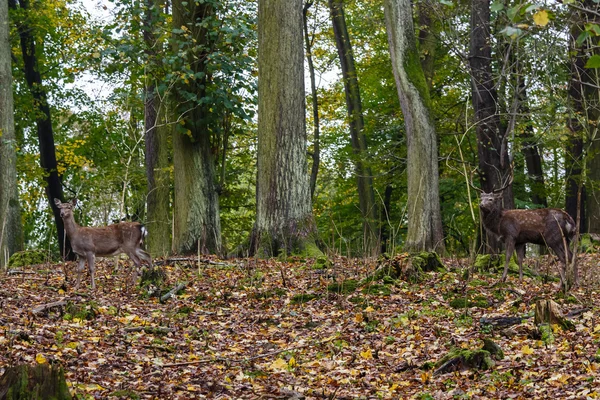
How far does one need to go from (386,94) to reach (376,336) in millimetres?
18948

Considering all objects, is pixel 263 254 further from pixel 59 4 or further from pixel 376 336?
pixel 59 4

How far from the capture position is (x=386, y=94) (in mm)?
→ 27344

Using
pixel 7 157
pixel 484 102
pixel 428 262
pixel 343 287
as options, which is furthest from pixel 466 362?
pixel 7 157

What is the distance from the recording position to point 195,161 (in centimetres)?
1692

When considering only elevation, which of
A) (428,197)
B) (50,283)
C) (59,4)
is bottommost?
(50,283)

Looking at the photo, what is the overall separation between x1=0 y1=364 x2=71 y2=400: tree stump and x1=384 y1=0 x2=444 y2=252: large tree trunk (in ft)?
29.9

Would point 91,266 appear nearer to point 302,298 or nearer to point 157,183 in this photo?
point 302,298

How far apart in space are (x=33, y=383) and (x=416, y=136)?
32.7 ft

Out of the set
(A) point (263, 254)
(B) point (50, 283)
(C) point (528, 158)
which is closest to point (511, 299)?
(A) point (263, 254)

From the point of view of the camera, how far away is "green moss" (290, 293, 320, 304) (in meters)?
10.9

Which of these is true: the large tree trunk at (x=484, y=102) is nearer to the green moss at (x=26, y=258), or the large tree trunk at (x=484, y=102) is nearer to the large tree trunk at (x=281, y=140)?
the large tree trunk at (x=281, y=140)

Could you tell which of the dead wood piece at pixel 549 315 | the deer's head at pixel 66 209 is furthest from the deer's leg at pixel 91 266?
the dead wood piece at pixel 549 315

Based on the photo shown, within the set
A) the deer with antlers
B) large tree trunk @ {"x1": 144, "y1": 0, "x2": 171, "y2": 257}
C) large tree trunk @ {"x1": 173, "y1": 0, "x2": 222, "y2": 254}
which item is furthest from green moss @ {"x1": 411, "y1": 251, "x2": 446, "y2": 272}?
large tree trunk @ {"x1": 144, "y1": 0, "x2": 171, "y2": 257}

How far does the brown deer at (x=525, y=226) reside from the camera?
12.2 meters
